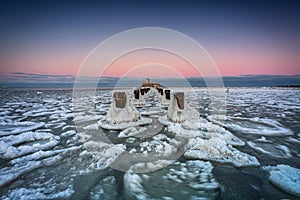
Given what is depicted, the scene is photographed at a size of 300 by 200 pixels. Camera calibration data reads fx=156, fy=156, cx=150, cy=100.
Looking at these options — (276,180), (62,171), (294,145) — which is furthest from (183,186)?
(294,145)

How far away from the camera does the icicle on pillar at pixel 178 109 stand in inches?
225

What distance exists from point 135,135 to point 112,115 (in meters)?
1.55

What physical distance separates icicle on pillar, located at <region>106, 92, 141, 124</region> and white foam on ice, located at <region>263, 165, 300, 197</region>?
406 centimetres

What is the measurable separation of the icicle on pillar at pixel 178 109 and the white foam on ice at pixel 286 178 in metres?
3.19

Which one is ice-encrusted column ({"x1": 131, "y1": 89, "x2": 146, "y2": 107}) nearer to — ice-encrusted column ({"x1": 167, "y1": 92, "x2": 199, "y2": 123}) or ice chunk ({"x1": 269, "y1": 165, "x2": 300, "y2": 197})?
ice-encrusted column ({"x1": 167, "y1": 92, "x2": 199, "y2": 123})

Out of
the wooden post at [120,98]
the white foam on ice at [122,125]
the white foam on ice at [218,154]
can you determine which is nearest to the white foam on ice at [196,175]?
the white foam on ice at [218,154]

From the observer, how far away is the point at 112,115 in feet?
18.4

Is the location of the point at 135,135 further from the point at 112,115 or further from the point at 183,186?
the point at 183,186

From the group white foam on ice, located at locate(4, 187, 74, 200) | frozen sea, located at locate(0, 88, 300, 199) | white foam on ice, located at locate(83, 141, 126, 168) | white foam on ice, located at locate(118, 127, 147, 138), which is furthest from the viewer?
white foam on ice, located at locate(118, 127, 147, 138)

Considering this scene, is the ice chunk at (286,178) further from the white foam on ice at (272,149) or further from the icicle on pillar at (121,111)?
the icicle on pillar at (121,111)

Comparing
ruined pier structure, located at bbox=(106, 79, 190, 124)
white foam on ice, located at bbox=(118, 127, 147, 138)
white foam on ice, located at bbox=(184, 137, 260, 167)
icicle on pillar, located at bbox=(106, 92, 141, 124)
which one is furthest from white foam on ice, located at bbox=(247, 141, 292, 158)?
icicle on pillar, located at bbox=(106, 92, 141, 124)

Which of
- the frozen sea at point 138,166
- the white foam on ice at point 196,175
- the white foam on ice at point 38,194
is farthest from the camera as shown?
the white foam on ice at point 196,175

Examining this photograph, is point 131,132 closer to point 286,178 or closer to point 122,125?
point 122,125

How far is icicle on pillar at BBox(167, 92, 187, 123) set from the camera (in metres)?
5.71
